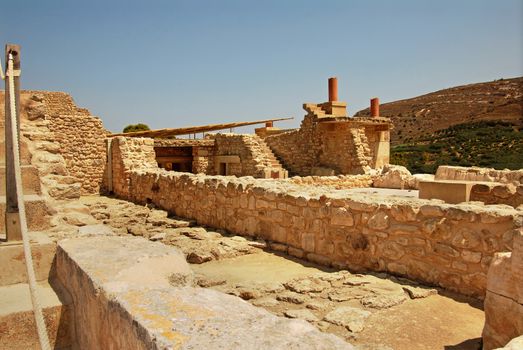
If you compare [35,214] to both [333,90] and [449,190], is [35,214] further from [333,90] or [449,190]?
[333,90]

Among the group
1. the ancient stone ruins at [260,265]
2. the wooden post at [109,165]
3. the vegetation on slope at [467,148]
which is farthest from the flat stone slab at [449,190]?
the vegetation on slope at [467,148]

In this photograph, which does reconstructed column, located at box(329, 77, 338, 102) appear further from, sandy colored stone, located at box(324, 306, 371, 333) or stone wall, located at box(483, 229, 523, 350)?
stone wall, located at box(483, 229, 523, 350)

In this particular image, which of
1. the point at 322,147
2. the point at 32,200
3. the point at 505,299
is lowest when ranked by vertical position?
the point at 505,299

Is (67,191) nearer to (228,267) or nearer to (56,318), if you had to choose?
(56,318)

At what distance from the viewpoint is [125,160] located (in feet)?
43.9

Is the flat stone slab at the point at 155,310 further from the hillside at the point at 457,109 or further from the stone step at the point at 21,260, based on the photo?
the hillside at the point at 457,109

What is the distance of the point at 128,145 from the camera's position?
13852 mm

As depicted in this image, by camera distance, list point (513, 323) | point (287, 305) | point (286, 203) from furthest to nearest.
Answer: point (286, 203) < point (287, 305) < point (513, 323)

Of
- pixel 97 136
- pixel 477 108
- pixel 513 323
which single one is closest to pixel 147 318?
pixel 513 323

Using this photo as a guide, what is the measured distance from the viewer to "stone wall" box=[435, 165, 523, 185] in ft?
31.1

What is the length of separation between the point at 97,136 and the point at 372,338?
1309 centimetres

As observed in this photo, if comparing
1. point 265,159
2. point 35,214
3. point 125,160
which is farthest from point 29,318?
point 265,159

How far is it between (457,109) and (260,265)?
4866cm

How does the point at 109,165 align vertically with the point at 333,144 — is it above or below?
below
